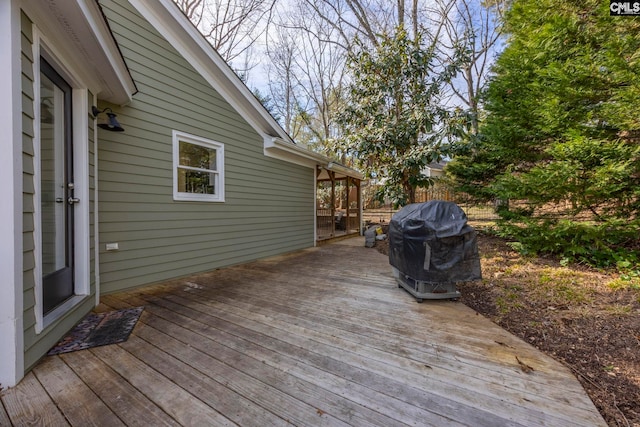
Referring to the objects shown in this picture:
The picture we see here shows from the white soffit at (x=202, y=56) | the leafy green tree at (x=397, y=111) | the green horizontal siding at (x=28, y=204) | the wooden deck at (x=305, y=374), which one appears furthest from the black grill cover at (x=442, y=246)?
the white soffit at (x=202, y=56)

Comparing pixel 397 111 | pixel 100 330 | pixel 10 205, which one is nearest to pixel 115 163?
pixel 10 205

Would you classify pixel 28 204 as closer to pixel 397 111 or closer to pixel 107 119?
pixel 107 119

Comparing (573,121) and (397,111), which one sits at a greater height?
(397,111)

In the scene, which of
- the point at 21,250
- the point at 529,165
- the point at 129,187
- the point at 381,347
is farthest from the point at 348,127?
the point at 21,250

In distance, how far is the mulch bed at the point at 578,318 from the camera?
1.67 meters

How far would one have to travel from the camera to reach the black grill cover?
287 centimetres

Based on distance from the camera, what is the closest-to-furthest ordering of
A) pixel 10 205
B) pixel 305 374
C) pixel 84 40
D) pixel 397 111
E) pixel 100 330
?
1. pixel 10 205
2. pixel 305 374
3. pixel 84 40
4. pixel 100 330
5. pixel 397 111

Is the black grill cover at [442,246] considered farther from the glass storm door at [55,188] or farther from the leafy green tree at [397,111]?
the leafy green tree at [397,111]

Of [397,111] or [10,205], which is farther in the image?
[397,111]

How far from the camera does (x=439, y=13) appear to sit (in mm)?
10000

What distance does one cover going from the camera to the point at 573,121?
4.17 metres

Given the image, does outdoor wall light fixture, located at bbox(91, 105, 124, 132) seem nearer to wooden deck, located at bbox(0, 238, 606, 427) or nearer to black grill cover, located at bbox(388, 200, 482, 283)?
wooden deck, located at bbox(0, 238, 606, 427)

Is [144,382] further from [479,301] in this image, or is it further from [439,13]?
[439,13]

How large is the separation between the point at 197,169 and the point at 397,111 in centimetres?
526
